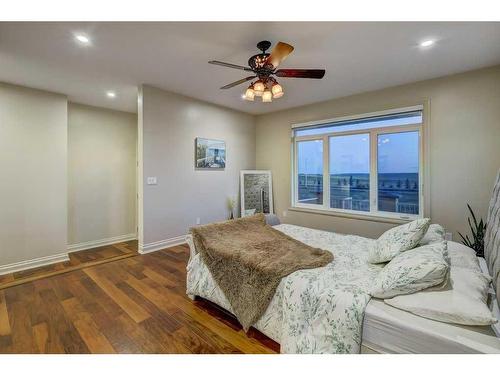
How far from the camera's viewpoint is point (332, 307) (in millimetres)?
1319

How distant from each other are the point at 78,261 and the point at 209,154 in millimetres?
2643

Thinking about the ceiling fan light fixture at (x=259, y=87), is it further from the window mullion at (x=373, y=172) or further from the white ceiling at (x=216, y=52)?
the window mullion at (x=373, y=172)

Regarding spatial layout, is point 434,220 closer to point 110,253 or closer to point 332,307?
point 332,307

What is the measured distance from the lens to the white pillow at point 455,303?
3.53 feet

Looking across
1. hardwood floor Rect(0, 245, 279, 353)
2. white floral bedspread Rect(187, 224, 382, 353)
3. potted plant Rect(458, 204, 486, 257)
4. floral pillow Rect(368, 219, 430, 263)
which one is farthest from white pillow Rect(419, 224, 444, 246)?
hardwood floor Rect(0, 245, 279, 353)

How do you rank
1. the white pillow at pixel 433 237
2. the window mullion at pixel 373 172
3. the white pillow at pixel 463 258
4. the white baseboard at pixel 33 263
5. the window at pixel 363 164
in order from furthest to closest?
1. the window mullion at pixel 373 172
2. the window at pixel 363 164
3. the white baseboard at pixel 33 263
4. the white pillow at pixel 433 237
5. the white pillow at pixel 463 258

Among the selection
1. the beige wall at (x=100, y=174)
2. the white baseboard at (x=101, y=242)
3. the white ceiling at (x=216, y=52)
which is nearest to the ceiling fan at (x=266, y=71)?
the white ceiling at (x=216, y=52)

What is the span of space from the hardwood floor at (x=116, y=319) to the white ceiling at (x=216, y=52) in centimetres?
252

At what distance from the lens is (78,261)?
339 centimetres

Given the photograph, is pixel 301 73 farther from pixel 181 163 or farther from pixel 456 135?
pixel 181 163

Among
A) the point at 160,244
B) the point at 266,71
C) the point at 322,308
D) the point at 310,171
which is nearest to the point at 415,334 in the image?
the point at 322,308

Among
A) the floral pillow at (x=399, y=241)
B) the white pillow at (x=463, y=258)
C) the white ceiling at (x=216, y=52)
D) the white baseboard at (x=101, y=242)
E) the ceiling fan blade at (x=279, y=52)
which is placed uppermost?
the white ceiling at (x=216, y=52)
